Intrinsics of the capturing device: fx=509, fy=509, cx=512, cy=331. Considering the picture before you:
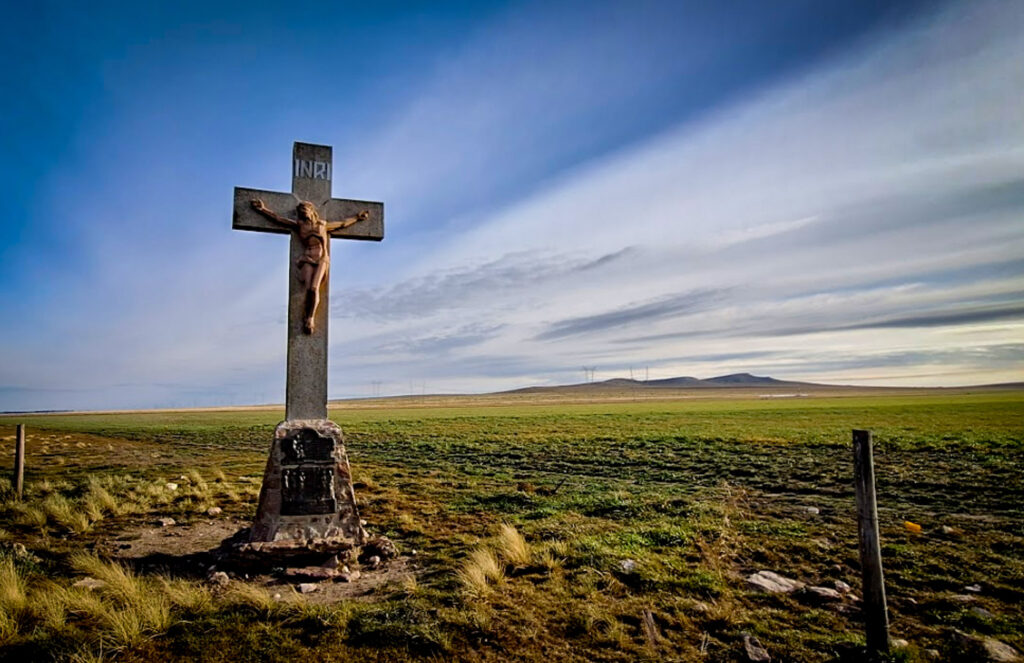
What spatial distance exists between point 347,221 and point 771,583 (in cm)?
793

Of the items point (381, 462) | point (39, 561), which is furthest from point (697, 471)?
point (39, 561)

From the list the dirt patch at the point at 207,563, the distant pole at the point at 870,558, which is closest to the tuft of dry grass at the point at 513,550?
the dirt patch at the point at 207,563

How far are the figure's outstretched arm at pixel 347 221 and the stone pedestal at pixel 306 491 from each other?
10.2ft

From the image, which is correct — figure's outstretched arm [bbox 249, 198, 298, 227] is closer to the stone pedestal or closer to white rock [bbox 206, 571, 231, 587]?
the stone pedestal

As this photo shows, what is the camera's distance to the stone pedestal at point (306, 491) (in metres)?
7.04

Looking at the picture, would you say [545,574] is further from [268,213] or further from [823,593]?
[268,213]

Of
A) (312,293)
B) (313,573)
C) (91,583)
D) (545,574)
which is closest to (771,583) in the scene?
(545,574)

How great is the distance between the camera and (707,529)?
862cm

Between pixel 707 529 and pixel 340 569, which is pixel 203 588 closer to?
pixel 340 569

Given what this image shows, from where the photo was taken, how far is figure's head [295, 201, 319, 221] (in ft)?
26.0

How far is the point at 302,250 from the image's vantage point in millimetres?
7949

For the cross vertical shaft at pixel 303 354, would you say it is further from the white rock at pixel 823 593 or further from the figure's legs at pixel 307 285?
the white rock at pixel 823 593

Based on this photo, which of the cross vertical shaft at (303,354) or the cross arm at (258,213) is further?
the cross arm at (258,213)

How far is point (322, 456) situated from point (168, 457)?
2077 cm
